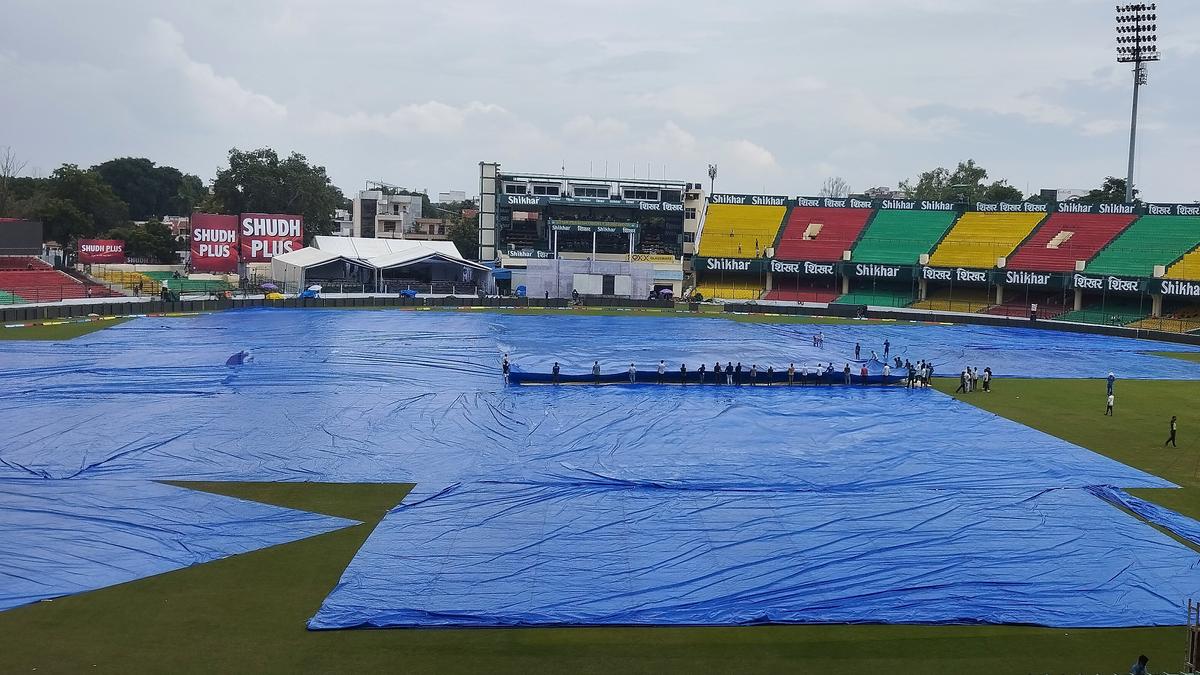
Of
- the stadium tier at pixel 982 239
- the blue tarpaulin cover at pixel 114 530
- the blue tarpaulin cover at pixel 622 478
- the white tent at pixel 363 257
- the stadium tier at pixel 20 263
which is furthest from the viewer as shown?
the white tent at pixel 363 257

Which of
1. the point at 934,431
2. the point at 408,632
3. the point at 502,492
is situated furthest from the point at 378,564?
the point at 934,431

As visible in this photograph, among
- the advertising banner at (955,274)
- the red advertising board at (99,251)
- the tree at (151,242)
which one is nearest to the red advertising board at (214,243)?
the red advertising board at (99,251)

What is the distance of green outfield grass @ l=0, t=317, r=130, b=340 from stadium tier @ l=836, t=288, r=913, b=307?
52.9 meters

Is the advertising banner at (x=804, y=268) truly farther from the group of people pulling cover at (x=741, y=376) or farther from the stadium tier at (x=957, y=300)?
the group of people pulling cover at (x=741, y=376)

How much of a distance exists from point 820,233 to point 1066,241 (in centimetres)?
2052

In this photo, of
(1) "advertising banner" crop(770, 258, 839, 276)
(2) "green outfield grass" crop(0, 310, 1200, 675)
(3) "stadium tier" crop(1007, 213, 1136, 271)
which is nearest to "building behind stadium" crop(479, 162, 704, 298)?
(1) "advertising banner" crop(770, 258, 839, 276)

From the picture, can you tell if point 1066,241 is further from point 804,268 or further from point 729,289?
point 729,289

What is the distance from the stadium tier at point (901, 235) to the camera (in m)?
81.2

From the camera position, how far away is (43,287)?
65312 millimetres

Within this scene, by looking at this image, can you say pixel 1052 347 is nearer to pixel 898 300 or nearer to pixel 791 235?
pixel 898 300

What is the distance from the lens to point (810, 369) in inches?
1587

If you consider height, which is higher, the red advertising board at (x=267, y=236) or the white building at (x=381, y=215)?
the white building at (x=381, y=215)

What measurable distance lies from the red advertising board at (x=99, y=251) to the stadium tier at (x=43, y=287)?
877 cm

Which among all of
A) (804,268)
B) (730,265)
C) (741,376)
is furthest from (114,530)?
(730,265)
